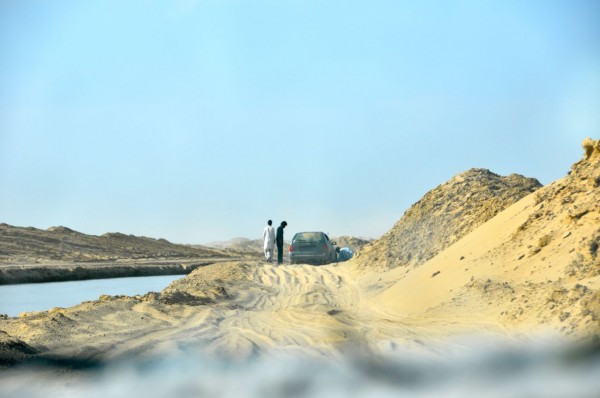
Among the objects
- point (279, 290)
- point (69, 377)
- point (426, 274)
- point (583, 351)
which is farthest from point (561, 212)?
point (69, 377)

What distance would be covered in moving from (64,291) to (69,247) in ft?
75.8

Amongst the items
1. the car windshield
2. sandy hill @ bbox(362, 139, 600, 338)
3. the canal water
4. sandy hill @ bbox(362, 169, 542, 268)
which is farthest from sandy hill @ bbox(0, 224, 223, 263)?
sandy hill @ bbox(362, 139, 600, 338)

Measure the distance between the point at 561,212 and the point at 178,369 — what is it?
898cm

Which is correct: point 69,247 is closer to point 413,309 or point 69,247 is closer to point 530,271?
point 413,309

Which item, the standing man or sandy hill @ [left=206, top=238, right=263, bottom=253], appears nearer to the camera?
the standing man

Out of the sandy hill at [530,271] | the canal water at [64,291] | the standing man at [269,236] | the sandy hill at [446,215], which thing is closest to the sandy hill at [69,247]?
the canal water at [64,291]

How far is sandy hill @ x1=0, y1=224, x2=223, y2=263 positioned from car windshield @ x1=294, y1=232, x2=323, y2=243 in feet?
55.1

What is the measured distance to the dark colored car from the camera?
29797 mm

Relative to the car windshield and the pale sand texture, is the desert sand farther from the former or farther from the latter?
the car windshield

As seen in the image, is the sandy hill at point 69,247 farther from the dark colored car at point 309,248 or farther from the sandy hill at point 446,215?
the sandy hill at point 446,215

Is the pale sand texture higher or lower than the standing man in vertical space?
lower

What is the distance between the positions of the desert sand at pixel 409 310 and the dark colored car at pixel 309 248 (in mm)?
9442

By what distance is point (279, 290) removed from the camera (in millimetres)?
21297

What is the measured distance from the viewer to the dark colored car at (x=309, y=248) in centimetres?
2980
